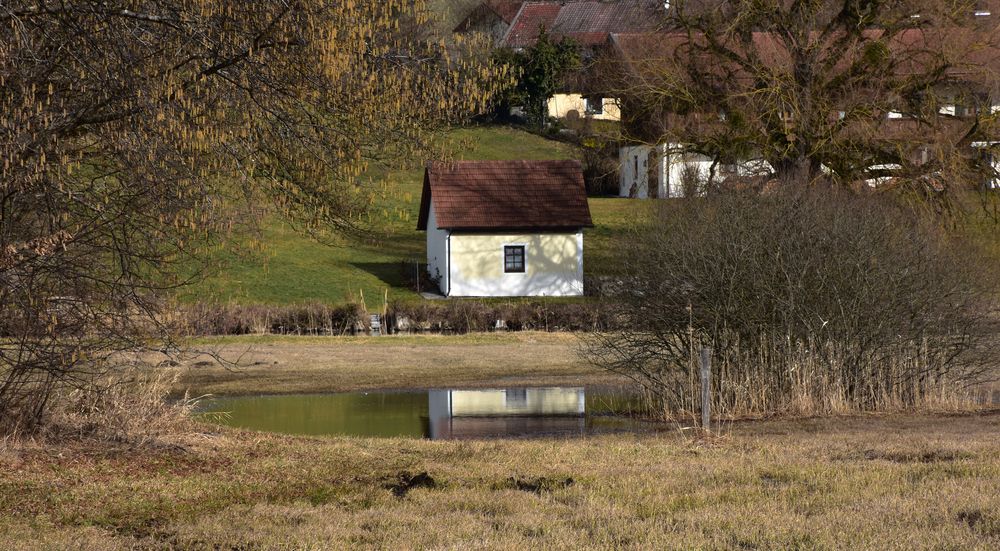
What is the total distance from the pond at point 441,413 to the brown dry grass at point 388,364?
49.9 inches

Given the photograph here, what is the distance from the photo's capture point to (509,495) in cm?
944

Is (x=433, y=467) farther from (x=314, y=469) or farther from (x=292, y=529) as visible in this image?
(x=292, y=529)

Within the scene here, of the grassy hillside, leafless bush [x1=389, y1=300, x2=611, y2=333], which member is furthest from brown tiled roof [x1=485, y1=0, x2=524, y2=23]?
leafless bush [x1=389, y1=300, x2=611, y2=333]

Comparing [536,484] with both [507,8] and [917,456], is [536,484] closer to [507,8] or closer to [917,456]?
[917,456]

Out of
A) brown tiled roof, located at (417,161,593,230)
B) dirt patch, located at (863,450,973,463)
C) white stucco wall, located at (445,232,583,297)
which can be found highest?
brown tiled roof, located at (417,161,593,230)

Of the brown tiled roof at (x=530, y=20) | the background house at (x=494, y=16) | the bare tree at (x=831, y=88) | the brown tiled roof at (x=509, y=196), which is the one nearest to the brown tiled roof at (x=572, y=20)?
the brown tiled roof at (x=530, y=20)

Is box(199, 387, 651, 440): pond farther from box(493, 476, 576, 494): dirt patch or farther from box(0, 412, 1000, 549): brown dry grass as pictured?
box(493, 476, 576, 494): dirt patch

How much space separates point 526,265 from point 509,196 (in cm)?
272

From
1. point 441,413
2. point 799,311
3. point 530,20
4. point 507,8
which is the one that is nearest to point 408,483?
point 799,311

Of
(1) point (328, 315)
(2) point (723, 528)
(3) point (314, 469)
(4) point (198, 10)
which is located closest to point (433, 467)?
(3) point (314, 469)

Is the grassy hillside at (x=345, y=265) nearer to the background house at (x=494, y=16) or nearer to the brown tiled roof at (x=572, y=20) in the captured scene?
the background house at (x=494, y=16)

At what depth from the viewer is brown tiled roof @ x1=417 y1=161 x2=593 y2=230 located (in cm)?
4384

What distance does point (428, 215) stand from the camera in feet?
157

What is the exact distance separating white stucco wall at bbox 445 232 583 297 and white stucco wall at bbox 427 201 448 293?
15.2 inches
